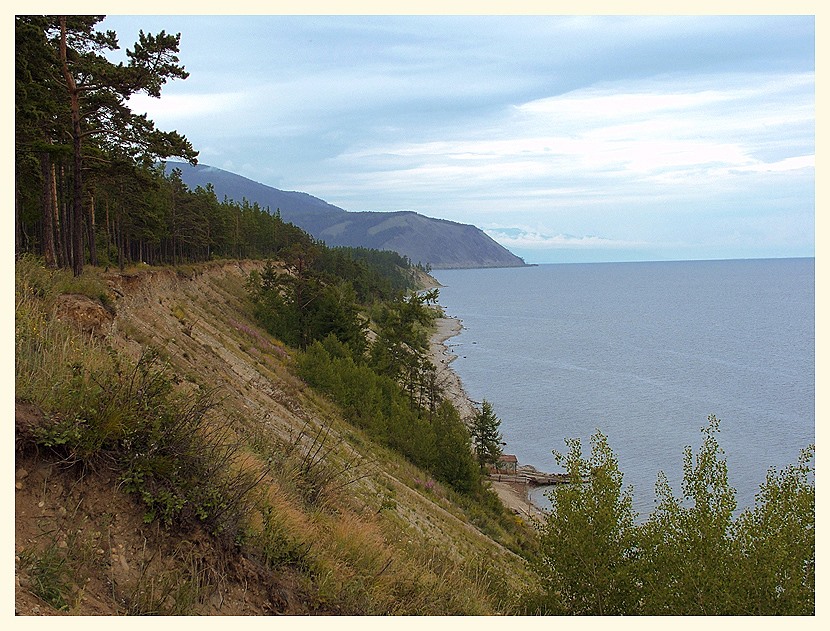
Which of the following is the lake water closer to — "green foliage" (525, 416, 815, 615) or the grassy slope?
"green foliage" (525, 416, 815, 615)

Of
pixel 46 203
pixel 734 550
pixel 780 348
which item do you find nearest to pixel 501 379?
pixel 780 348

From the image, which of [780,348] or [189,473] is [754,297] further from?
[189,473]

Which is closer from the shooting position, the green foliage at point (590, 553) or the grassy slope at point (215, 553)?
the grassy slope at point (215, 553)

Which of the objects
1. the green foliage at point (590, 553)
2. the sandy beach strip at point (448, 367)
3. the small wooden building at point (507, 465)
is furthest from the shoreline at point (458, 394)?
the green foliage at point (590, 553)

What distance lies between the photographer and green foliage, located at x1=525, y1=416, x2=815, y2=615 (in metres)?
12.4

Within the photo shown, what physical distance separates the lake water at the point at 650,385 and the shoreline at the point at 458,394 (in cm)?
169

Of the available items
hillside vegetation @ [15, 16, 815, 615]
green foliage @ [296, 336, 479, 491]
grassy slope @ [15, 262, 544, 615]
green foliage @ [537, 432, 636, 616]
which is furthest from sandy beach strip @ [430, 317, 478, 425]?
grassy slope @ [15, 262, 544, 615]

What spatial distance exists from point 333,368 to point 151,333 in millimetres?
14086

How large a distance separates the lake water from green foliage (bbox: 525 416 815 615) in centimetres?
1861

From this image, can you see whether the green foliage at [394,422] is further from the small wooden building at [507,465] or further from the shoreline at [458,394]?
the small wooden building at [507,465]

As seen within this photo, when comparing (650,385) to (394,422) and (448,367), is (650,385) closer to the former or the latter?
(448,367)

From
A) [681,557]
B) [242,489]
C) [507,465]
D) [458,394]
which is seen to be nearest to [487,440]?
[507,465]

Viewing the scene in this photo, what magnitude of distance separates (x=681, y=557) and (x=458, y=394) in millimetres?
47437

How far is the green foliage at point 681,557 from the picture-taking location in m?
12.4
